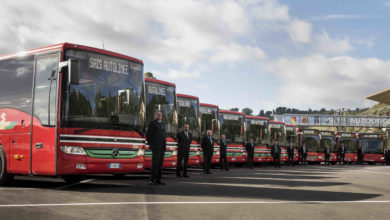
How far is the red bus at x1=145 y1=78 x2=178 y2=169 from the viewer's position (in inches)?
639

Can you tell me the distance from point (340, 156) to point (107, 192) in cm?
3116

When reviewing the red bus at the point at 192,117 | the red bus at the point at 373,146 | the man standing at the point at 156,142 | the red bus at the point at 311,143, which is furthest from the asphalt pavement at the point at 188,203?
the red bus at the point at 373,146

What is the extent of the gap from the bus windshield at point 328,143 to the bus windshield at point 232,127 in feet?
49.6

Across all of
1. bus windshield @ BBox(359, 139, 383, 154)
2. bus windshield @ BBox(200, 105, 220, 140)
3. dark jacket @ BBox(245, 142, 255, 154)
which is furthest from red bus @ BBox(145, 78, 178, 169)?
bus windshield @ BBox(359, 139, 383, 154)

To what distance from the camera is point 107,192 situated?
10.1 metres

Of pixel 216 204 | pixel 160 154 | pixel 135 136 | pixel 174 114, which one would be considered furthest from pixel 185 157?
pixel 216 204

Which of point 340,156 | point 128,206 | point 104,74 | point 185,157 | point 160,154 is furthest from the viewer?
point 340,156

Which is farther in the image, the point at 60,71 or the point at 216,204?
the point at 60,71

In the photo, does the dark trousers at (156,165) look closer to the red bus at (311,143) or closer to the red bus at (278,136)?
the red bus at (278,136)

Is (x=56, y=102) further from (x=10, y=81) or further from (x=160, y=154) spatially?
(x=160, y=154)

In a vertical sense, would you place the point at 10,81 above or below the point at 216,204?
above

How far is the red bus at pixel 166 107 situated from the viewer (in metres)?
16.2

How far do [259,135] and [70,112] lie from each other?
1990cm

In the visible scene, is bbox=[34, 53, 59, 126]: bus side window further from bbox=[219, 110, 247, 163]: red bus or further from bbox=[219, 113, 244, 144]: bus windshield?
bbox=[219, 113, 244, 144]: bus windshield
